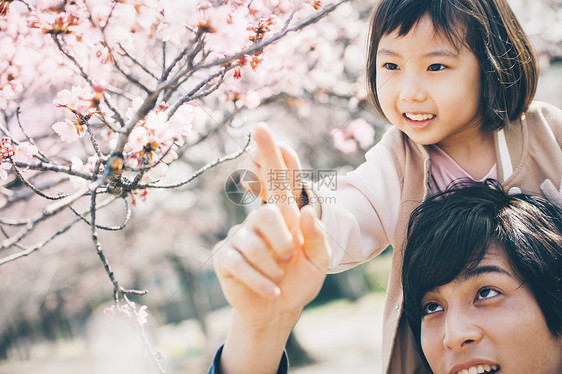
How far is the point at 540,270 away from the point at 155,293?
17.4 m

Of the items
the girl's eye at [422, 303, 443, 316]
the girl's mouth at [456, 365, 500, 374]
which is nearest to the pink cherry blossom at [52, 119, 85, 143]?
the girl's eye at [422, 303, 443, 316]

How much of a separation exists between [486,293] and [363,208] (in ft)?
1.43

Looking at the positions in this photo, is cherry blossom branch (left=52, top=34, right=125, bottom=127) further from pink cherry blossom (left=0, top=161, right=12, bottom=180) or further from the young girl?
the young girl

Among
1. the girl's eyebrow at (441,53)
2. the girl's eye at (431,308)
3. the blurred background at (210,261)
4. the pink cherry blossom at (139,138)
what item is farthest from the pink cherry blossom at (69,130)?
the girl's eye at (431,308)

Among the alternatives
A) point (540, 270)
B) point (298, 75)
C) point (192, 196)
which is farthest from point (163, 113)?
point (192, 196)

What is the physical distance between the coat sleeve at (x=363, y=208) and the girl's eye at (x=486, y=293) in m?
0.36

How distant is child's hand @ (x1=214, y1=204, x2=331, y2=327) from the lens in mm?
870

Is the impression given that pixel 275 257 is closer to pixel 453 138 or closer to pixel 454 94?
pixel 454 94

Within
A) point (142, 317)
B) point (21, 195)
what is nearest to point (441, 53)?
point (142, 317)

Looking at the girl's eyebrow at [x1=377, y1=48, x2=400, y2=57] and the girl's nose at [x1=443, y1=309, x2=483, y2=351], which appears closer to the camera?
the girl's nose at [x1=443, y1=309, x2=483, y2=351]

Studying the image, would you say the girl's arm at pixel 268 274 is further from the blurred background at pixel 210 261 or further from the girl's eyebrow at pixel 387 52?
the girl's eyebrow at pixel 387 52

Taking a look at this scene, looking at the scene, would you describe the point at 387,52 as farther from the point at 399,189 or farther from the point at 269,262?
the point at 269,262

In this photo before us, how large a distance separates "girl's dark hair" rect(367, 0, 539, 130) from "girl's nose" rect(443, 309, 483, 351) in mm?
657

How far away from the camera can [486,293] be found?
1306 mm
